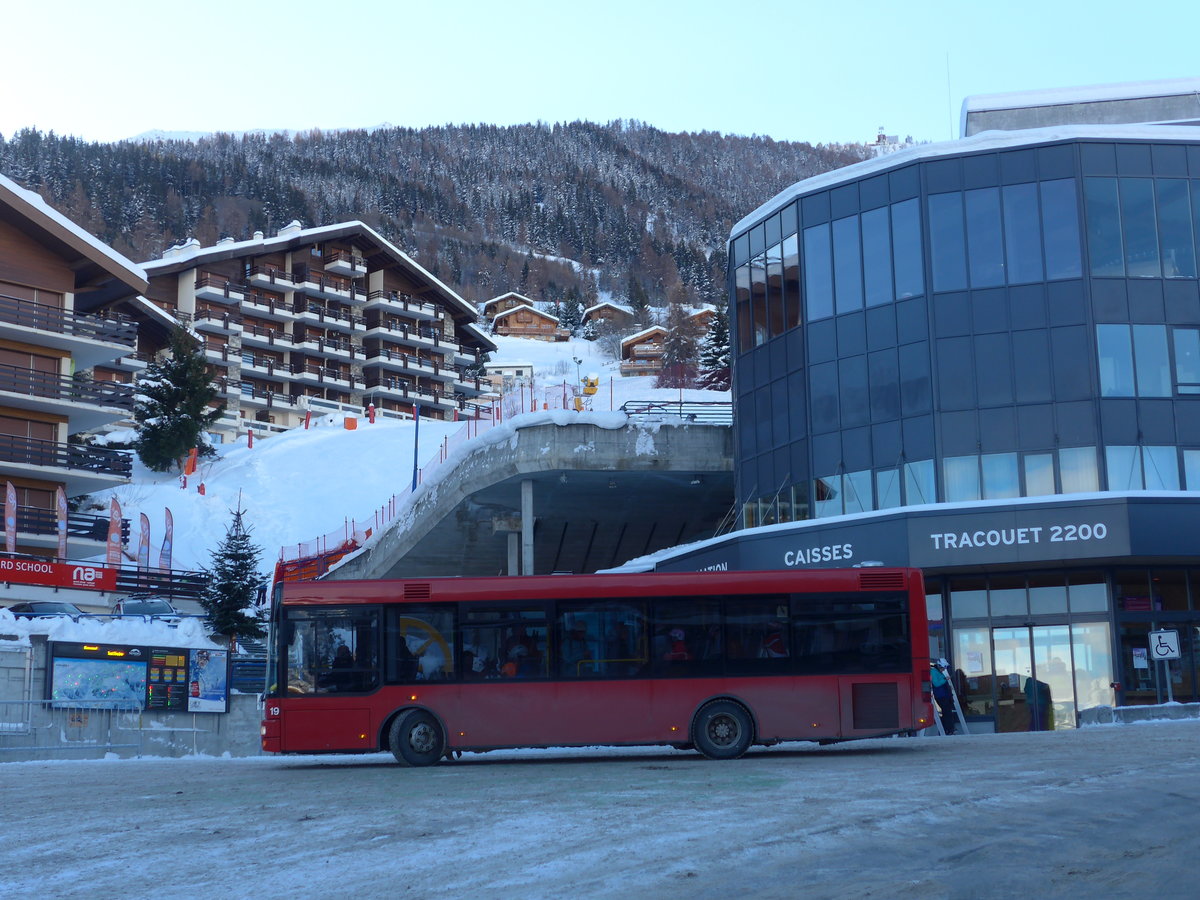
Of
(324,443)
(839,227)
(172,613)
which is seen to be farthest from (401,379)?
(839,227)

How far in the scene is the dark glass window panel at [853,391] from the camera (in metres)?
34.6

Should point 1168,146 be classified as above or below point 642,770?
above

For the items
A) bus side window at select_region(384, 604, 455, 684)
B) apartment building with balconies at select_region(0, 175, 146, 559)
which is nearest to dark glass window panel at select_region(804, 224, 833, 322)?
bus side window at select_region(384, 604, 455, 684)

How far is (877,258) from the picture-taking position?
34688 millimetres

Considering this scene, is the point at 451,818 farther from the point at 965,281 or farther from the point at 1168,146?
the point at 1168,146

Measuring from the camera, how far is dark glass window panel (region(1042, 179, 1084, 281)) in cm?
3262

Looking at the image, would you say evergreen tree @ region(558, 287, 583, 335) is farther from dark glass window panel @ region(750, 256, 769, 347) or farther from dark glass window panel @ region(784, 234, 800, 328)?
dark glass window panel @ region(784, 234, 800, 328)

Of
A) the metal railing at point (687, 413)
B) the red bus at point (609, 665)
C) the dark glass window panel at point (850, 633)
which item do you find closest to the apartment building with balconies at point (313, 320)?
the metal railing at point (687, 413)

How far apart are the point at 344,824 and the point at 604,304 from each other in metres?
173

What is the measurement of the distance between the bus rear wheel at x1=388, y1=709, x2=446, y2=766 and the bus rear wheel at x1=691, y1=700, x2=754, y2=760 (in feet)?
11.9

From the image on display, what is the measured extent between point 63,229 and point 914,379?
3523 centimetres

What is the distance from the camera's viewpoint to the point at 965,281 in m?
33.4

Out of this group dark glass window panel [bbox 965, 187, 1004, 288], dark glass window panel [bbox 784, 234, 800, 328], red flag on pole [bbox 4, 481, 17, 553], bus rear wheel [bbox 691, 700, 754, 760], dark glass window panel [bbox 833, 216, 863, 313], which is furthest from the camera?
red flag on pole [bbox 4, 481, 17, 553]

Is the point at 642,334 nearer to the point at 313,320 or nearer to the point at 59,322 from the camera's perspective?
the point at 313,320
